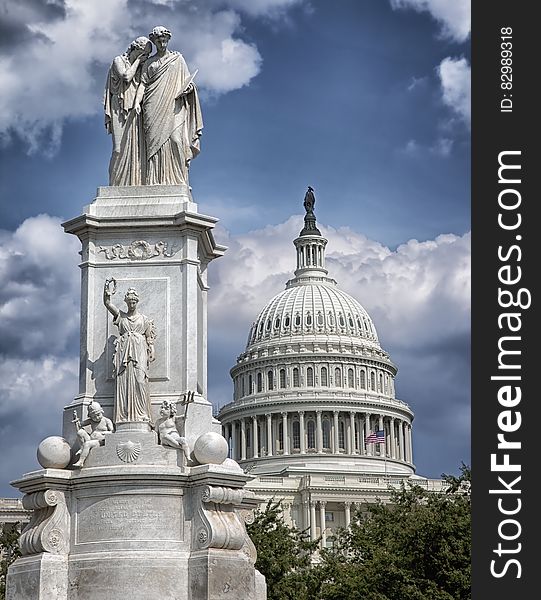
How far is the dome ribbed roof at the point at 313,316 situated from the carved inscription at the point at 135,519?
Result: 537ft

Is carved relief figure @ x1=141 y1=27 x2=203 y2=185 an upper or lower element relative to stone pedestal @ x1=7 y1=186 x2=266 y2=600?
upper

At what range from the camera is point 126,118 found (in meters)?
24.1

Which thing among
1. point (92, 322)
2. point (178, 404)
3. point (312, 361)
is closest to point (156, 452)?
point (178, 404)

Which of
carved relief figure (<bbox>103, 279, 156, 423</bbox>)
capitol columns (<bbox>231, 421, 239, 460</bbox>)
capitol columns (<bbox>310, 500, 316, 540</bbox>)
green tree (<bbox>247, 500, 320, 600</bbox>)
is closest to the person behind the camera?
carved relief figure (<bbox>103, 279, 156, 423</bbox>)

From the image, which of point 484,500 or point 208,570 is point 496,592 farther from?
point 208,570

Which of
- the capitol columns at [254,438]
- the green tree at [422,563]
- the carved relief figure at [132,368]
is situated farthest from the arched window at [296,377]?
the carved relief figure at [132,368]

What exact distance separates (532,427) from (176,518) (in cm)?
665

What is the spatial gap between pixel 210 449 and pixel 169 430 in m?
0.88

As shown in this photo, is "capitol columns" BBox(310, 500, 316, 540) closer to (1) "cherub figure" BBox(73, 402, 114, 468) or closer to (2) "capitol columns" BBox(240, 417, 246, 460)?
(2) "capitol columns" BBox(240, 417, 246, 460)

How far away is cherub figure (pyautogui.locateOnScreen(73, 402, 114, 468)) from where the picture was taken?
2195 centimetres

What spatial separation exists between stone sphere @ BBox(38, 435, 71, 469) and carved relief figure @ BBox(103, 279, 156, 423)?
967mm

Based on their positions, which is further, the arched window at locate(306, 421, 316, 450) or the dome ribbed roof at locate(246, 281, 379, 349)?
the dome ribbed roof at locate(246, 281, 379, 349)

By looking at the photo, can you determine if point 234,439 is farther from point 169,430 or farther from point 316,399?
point 169,430

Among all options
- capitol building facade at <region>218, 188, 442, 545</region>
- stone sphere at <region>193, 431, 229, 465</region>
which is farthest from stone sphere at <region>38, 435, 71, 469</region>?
capitol building facade at <region>218, 188, 442, 545</region>
